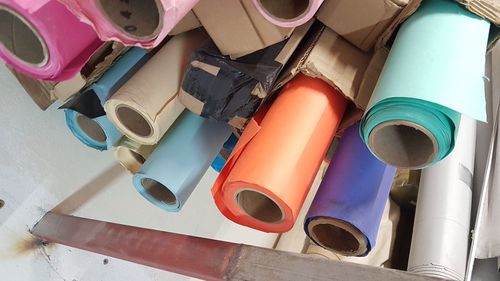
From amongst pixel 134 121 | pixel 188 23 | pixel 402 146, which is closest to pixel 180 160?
pixel 134 121

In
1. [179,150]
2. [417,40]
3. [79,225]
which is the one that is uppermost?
[417,40]

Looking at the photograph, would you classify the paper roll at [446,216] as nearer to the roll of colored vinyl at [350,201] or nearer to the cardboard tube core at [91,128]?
the roll of colored vinyl at [350,201]

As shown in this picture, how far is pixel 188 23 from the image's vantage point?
0.67 meters

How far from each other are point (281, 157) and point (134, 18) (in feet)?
0.77

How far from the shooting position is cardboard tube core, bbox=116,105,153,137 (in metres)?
0.68

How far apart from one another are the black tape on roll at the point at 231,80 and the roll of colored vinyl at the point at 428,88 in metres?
0.15

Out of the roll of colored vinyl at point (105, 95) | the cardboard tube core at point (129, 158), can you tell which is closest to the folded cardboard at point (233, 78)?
the roll of colored vinyl at point (105, 95)

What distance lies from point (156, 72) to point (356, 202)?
0.32 metres

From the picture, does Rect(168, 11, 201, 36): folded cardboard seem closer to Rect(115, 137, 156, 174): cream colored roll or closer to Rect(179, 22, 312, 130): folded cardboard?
Rect(179, 22, 312, 130): folded cardboard

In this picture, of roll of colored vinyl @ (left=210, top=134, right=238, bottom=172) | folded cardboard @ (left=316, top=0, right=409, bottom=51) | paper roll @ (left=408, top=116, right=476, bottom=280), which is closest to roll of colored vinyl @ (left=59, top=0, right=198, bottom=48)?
folded cardboard @ (left=316, top=0, right=409, bottom=51)

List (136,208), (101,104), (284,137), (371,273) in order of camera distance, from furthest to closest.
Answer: (136,208) → (101,104) → (284,137) → (371,273)

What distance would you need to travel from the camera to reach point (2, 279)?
2.59ft

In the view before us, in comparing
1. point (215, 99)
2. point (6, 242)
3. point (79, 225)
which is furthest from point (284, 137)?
point (6, 242)

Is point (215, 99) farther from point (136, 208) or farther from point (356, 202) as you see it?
point (136, 208)
